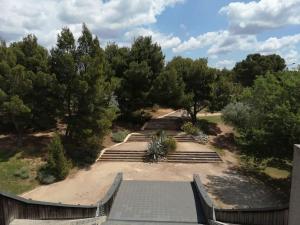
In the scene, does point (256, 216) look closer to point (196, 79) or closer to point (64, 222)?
point (64, 222)

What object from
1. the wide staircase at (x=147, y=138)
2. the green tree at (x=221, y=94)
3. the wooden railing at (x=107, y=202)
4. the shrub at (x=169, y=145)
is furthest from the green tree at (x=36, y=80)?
the green tree at (x=221, y=94)

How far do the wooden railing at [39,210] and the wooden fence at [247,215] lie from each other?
392 centimetres

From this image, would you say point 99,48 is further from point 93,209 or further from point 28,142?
point 93,209

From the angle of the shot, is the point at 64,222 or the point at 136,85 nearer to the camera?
the point at 64,222

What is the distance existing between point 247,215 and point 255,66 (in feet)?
178

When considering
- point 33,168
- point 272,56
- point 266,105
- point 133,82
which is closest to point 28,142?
point 33,168

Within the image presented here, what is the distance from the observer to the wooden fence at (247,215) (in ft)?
31.6

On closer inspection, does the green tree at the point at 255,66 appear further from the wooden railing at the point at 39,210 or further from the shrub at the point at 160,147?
the wooden railing at the point at 39,210

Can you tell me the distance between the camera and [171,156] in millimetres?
22141

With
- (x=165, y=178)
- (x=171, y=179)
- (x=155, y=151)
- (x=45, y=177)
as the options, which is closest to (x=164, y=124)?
(x=155, y=151)

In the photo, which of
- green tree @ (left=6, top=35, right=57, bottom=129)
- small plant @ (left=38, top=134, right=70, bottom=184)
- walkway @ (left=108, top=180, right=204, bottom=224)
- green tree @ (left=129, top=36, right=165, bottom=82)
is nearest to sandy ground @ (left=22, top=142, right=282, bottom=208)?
small plant @ (left=38, top=134, right=70, bottom=184)

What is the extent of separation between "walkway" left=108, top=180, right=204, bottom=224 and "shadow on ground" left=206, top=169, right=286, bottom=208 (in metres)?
1.31

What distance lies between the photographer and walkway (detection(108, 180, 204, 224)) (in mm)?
13391

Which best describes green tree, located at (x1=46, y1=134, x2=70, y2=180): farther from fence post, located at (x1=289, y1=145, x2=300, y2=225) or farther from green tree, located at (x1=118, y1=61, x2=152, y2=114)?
fence post, located at (x1=289, y1=145, x2=300, y2=225)
